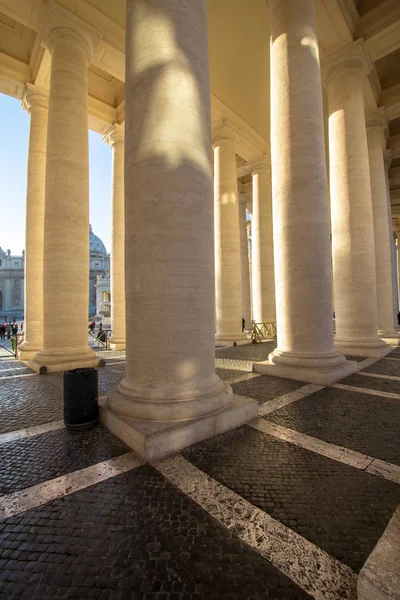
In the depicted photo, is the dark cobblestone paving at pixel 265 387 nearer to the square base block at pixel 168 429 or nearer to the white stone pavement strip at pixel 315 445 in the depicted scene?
the white stone pavement strip at pixel 315 445

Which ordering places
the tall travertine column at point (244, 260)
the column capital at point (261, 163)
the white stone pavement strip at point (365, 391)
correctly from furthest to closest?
1. the tall travertine column at point (244, 260)
2. the column capital at point (261, 163)
3. the white stone pavement strip at point (365, 391)

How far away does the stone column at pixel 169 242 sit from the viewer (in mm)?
6148

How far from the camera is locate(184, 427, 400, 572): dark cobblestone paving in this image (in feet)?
11.5

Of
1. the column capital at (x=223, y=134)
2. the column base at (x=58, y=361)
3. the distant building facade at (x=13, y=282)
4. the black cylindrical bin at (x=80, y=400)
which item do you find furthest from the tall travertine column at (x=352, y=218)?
the distant building facade at (x=13, y=282)

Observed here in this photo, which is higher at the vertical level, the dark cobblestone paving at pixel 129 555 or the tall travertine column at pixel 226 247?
the tall travertine column at pixel 226 247

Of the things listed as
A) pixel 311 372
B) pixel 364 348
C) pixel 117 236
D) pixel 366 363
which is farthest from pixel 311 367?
pixel 117 236

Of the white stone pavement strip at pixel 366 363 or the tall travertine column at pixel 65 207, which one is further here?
the tall travertine column at pixel 65 207

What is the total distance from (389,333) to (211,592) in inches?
920

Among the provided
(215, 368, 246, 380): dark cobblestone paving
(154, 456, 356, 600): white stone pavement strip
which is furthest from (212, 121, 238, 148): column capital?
(154, 456, 356, 600): white stone pavement strip

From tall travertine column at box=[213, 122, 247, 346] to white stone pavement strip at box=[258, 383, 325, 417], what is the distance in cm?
1308

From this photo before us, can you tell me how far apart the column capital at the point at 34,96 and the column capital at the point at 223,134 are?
12103mm

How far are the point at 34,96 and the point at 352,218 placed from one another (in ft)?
66.0

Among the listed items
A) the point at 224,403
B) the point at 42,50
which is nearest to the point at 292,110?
the point at 224,403

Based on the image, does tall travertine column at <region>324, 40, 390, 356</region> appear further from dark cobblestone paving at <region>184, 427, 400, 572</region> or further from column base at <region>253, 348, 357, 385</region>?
dark cobblestone paving at <region>184, 427, 400, 572</region>
